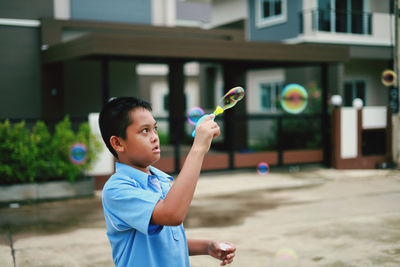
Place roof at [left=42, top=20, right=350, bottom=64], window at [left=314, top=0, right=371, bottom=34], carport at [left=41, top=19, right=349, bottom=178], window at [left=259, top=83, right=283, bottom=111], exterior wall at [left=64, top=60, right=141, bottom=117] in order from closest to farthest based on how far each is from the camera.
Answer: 1. roof at [left=42, top=20, right=350, bottom=64]
2. carport at [left=41, top=19, right=349, bottom=178]
3. exterior wall at [left=64, top=60, right=141, bottom=117]
4. window at [left=314, top=0, right=371, bottom=34]
5. window at [left=259, top=83, right=283, bottom=111]

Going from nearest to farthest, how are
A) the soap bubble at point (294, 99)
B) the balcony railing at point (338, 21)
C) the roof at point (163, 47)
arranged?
the soap bubble at point (294, 99)
the roof at point (163, 47)
the balcony railing at point (338, 21)

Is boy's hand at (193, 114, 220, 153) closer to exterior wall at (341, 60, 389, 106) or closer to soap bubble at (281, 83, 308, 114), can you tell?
soap bubble at (281, 83, 308, 114)

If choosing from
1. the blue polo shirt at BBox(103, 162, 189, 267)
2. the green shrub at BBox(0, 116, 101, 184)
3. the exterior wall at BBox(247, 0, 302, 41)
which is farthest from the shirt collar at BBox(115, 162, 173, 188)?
the exterior wall at BBox(247, 0, 302, 41)

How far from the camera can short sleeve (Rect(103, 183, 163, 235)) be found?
72.9 inches

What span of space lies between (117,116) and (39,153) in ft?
22.3

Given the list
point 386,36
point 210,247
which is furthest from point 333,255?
point 386,36

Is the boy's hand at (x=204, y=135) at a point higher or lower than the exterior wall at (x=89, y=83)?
lower

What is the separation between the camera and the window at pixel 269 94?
1972 cm

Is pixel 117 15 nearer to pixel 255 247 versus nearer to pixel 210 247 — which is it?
pixel 255 247

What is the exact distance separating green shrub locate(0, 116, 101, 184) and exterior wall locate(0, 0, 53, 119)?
4.28 metres

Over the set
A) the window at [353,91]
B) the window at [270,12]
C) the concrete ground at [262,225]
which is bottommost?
the concrete ground at [262,225]

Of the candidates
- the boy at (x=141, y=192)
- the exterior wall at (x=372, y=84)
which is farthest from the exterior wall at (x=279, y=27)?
the boy at (x=141, y=192)

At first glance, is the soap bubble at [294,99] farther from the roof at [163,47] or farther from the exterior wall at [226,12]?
the exterior wall at [226,12]

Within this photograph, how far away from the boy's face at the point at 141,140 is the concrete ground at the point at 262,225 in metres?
3.21
